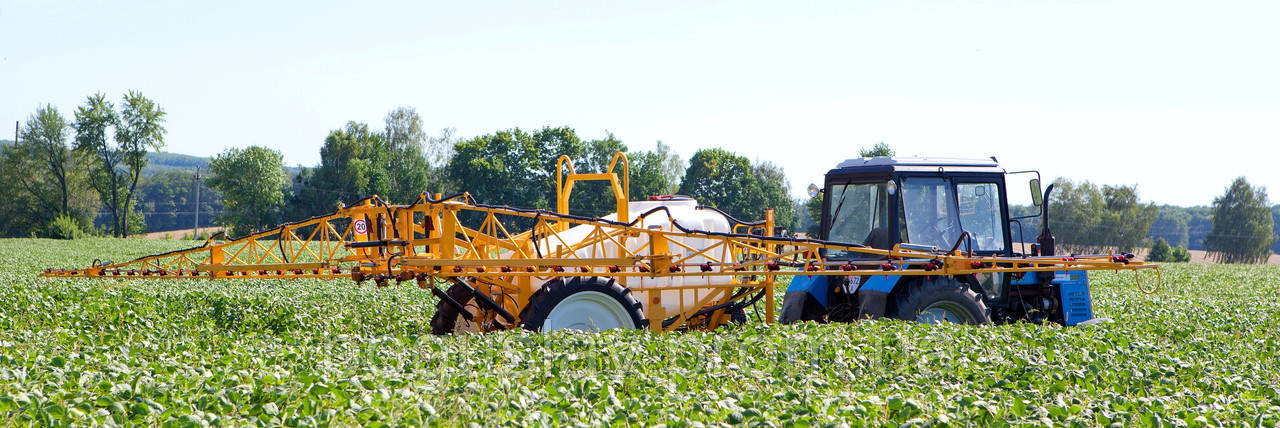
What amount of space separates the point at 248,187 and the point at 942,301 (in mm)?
72271

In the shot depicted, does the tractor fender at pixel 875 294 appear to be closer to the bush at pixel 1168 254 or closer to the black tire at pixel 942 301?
the black tire at pixel 942 301

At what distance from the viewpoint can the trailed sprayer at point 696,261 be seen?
811 centimetres

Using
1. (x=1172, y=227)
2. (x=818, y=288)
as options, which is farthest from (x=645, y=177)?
(x=1172, y=227)

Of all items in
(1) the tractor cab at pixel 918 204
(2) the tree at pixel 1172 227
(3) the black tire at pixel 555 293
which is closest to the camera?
(3) the black tire at pixel 555 293

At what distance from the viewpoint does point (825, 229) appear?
10.4m

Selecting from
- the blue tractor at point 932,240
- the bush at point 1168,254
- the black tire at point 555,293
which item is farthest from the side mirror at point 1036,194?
the bush at point 1168,254

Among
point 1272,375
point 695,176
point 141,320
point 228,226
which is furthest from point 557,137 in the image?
point 1272,375

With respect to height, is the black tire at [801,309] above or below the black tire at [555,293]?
below

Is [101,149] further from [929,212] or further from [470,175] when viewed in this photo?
[929,212]

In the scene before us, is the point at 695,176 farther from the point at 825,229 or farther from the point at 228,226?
the point at 825,229

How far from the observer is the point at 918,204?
9680mm

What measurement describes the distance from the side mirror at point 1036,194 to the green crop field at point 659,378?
1551 mm

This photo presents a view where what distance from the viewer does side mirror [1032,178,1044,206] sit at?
31.2 feet

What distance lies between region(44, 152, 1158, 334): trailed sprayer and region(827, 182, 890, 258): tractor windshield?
2 centimetres
